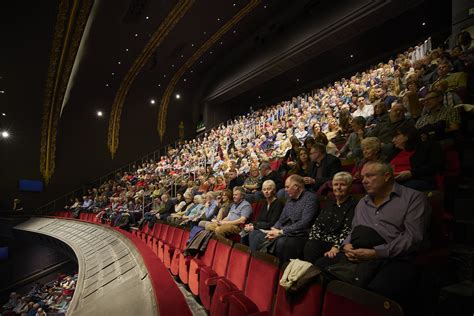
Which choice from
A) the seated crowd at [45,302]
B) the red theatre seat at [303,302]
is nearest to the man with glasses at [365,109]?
the red theatre seat at [303,302]

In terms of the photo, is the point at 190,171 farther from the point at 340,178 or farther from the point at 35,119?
the point at 340,178

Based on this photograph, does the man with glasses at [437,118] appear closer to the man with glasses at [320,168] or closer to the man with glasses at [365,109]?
the man with glasses at [320,168]

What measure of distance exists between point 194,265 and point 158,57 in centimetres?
795

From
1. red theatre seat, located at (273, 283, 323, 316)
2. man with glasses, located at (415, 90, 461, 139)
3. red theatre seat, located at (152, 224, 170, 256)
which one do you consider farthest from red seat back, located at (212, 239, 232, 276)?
man with glasses, located at (415, 90, 461, 139)

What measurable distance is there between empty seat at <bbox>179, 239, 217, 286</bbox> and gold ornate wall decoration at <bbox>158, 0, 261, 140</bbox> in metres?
6.76

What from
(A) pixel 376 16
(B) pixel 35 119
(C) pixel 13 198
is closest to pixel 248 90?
(A) pixel 376 16

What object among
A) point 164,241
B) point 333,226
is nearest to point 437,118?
point 333,226

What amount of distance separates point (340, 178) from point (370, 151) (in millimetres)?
474

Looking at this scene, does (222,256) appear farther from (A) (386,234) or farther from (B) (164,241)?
(B) (164,241)

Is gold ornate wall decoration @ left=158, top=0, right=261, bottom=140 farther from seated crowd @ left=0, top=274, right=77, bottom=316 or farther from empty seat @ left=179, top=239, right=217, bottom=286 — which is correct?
empty seat @ left=179, top=239, right=217, bottom=286

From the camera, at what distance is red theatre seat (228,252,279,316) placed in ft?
3.75

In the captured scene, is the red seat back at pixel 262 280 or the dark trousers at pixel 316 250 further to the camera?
the dark trousers at pixel 316 250

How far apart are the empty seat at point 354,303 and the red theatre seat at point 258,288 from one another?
290 mm

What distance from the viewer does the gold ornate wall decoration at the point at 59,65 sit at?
645 centimetres
